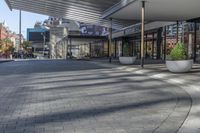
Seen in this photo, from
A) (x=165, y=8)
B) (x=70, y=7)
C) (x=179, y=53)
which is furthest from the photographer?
(x=70, y=7)

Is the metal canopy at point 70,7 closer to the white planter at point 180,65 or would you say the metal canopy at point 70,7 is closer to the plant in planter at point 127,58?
the plant in planter at point 127,58

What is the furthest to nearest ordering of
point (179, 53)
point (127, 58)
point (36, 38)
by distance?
point (36, 38), point (127, 58), point (179, 53)

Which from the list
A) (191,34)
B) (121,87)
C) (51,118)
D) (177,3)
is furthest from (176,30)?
(51,118)

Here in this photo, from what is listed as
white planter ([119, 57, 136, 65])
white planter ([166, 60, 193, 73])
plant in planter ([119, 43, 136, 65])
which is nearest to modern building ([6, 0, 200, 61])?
plant in planter ([119, 43, 136, 65])

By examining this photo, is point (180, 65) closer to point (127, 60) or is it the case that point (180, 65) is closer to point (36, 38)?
point (127, 60)

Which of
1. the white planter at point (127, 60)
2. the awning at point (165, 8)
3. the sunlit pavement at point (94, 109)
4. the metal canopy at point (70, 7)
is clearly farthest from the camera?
the metal canopy at point (70, 7)

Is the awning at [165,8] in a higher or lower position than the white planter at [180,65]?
higher

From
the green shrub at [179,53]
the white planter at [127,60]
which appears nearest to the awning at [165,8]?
the white planter at [127,60]

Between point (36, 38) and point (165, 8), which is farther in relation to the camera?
point (36, 38)

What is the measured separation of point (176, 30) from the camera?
37.8 m

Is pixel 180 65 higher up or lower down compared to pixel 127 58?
lower down

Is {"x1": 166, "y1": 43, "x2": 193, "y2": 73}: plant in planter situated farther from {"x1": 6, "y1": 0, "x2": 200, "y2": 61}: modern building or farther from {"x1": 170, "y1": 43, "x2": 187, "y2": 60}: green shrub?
{"x1": 6, "y1": 0, "x2": 200, "y2": 61}: modern building

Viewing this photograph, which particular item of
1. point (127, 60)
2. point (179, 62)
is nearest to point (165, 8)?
A: point (127, 60)

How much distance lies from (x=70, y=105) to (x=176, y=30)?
1131 inches
